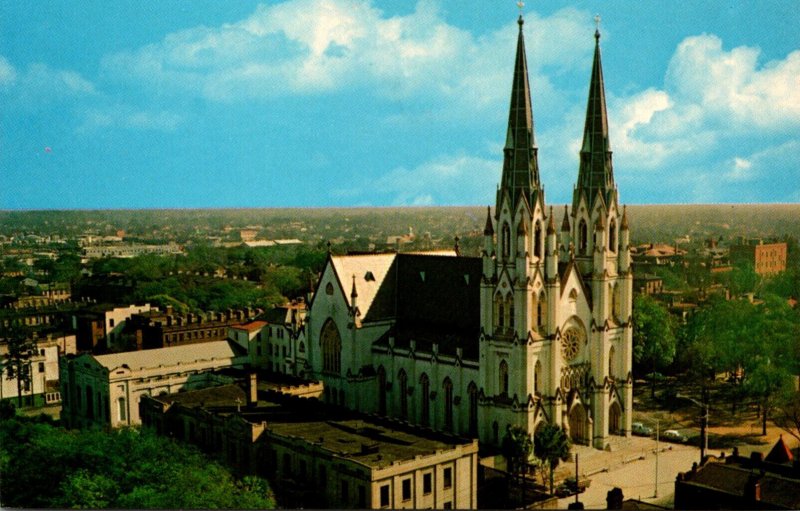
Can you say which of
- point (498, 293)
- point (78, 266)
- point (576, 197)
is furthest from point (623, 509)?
point (78, 266)

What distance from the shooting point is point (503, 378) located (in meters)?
46.4

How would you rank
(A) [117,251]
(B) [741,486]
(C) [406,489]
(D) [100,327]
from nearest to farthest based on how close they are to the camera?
(B) [741,486]
(C) [406,489]
(D) [100,327]
(A) [117,251]

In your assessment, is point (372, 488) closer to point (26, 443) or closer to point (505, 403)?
point (505, 403)

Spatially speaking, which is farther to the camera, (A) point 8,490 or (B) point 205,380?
(B) point 205,380

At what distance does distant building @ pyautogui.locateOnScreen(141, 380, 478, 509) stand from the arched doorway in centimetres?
1393

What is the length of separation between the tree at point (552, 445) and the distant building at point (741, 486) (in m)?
6.70

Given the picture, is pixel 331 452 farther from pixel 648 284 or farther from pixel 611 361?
pixel 648 284

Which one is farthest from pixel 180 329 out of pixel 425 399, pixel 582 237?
pixel 582 237

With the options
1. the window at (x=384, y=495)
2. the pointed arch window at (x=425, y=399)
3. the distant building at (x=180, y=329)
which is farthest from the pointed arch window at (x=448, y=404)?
the distant building at (x=180, y=329)

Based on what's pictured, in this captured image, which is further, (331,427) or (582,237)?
(582,237)

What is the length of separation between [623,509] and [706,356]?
30.4 metres

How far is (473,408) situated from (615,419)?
9.40 metres

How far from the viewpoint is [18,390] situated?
66.2 metres

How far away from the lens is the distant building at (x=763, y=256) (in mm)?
106500
